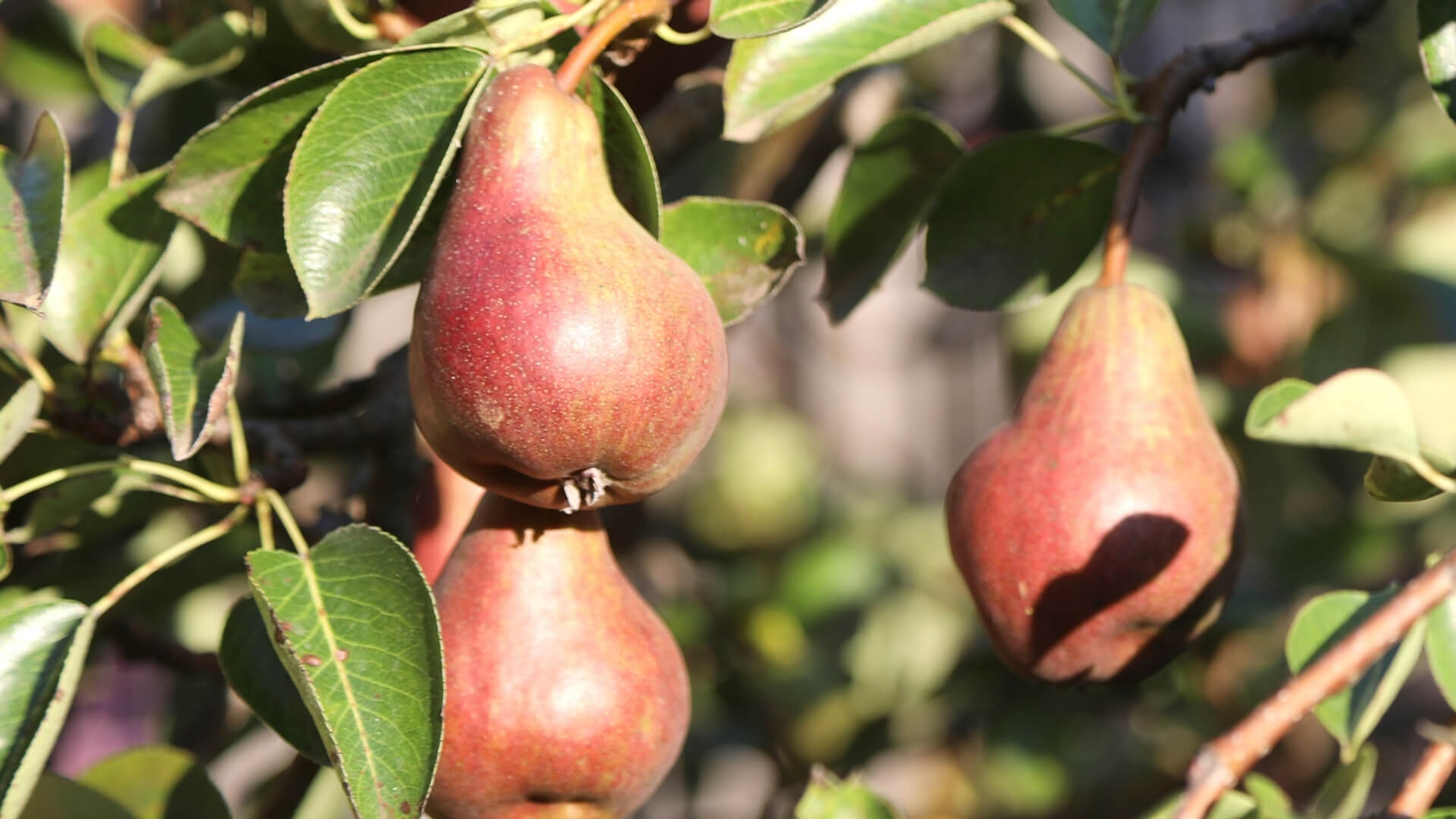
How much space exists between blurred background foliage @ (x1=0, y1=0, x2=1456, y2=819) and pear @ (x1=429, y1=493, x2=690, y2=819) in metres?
0.23

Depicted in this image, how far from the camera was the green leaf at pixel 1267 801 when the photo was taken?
59 centimetres

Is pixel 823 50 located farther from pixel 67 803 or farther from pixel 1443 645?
pixel 67 803

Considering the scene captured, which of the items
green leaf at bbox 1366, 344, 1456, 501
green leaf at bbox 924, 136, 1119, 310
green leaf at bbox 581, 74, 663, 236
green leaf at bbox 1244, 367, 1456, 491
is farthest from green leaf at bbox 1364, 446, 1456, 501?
green leaf at bbox 1366, 344, 1456, 501

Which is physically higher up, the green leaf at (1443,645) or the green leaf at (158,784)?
the green leaf at (1443,645)

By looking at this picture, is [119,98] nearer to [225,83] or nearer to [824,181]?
[225,83]

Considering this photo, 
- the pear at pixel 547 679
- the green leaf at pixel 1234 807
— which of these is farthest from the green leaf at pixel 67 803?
the green leaf at pixel 1234 807

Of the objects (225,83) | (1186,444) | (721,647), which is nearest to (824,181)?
(721,647)

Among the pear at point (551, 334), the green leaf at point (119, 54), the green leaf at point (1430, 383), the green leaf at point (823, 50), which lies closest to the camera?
the pear at point (551, 334)

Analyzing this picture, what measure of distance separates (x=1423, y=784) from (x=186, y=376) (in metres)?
0.59

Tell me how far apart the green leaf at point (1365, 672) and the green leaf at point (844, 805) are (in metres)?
0.24

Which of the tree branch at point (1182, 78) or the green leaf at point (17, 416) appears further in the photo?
the tree branch at point (1182, 78)

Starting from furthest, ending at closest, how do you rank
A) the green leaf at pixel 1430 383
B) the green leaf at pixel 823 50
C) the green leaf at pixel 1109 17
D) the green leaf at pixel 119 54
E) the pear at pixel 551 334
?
the green leaf at pixel 1430 383, the green leaf at pixel 119 54, the green leaf at pixel 1109 17, the green leaf at pixel 823 50, the pear at pixel 551 334

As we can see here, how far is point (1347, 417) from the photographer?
55cm

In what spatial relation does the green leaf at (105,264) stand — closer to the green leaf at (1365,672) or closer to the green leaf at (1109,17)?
the green leaf at (1109,17)
